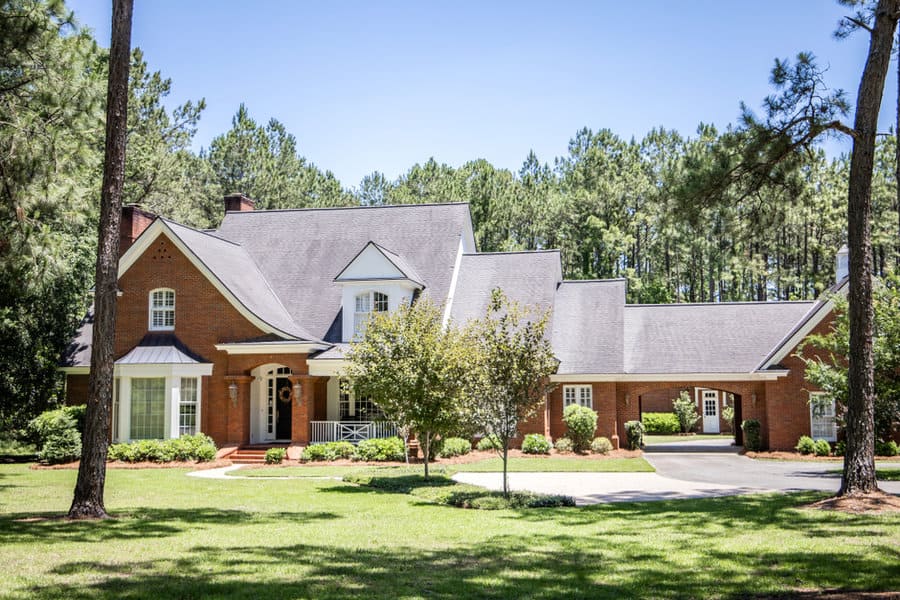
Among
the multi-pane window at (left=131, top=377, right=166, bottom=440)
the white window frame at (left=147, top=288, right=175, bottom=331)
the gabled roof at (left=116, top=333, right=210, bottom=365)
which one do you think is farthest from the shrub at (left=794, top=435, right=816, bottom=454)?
the white window frame at (left=147, top=288, right=175, bottom=331)

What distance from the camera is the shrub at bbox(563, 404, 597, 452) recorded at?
29.0 metres

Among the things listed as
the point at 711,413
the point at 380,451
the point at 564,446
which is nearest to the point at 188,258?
the point at 380,451

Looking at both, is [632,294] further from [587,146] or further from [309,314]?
[309,314]

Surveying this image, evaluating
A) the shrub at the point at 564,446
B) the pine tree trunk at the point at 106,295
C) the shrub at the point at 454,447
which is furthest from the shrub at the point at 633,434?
the pine tree trunk at the point at 106,295

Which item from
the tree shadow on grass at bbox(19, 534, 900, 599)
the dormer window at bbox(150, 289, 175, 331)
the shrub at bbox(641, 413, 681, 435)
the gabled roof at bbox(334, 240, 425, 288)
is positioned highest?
the gabled roof at bbox(334, 240, 425, 288)

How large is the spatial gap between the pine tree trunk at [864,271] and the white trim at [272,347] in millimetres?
17523

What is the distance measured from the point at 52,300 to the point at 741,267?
40.5 meters

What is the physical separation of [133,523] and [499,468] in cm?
1312

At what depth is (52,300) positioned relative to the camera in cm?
3036

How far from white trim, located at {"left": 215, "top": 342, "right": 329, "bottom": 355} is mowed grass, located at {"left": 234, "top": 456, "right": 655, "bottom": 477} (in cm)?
413

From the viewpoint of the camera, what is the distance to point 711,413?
45.8m

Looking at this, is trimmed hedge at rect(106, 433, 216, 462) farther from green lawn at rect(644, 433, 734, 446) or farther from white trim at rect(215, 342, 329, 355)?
green lawn at rect(644, 433, 734, 446)

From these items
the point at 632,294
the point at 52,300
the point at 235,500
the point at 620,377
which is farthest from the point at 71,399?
the point at 632,294

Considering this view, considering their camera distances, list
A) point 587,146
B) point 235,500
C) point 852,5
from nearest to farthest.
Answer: point 852,5 → point 235,500 → point 587,146
